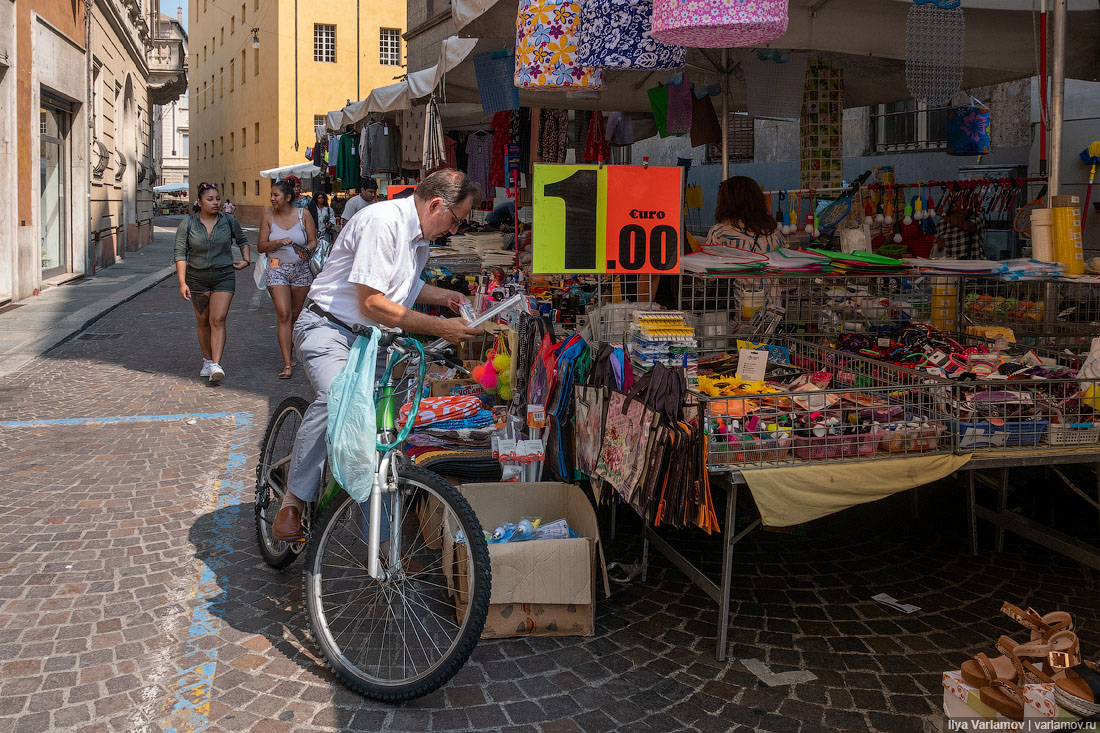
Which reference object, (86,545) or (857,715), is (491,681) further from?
(86,545)

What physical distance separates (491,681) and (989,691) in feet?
5.64

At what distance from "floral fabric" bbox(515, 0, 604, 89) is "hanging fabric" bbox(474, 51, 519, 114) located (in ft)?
9.08

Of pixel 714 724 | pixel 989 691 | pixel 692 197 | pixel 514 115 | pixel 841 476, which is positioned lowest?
pixel 714 724

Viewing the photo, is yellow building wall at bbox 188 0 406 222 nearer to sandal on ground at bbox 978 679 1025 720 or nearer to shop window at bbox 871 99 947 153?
shop window at bbox 871 99 947 153

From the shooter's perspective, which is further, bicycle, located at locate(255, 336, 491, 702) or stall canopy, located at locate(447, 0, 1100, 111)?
stall canopy, located at locate(447, 0, 1100, 111)

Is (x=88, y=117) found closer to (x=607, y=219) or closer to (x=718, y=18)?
(x=607, y=219)

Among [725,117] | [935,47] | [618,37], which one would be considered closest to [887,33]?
[935,47]

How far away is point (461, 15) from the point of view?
620 cm

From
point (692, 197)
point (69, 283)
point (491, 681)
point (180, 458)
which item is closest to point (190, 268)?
point (180, 458)

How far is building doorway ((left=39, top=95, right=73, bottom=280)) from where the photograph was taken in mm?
16031

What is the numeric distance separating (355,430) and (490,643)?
1097 mm

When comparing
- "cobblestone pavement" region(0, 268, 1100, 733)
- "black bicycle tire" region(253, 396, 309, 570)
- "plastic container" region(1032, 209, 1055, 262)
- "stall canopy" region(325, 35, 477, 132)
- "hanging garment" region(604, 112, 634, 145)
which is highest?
"stall canopy" region(325, 35, 477, 132)

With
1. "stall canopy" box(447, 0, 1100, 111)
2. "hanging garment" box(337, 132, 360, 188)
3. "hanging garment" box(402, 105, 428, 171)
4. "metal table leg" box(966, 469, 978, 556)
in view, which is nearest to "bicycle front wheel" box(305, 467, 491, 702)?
"metal table leg" box(966, 469, 978, 556)

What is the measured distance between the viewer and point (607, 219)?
4527 millimetres
